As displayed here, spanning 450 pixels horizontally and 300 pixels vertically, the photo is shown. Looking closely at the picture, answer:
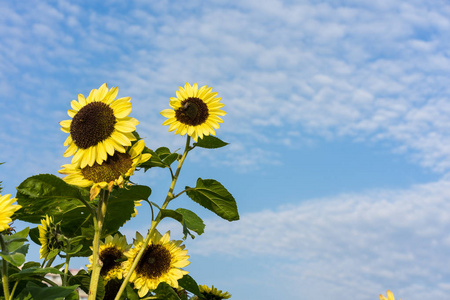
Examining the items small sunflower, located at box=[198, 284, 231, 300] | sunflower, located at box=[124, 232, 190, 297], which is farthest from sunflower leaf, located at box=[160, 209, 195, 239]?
small sunflower, located at box=[198, 284, 231, 300]

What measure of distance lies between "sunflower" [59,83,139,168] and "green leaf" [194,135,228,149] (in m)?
0.51

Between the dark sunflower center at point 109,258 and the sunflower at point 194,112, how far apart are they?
0.84 metres

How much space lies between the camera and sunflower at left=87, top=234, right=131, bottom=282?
2922mm

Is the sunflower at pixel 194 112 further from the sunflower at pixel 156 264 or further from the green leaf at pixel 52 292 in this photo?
the green leaf at pixel 52 292

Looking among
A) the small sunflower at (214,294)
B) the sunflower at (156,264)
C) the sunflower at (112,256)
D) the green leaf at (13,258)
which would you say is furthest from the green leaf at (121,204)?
the small sunflower at (214,294)

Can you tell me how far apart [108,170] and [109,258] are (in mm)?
753

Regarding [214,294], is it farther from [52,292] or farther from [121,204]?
[52,292]

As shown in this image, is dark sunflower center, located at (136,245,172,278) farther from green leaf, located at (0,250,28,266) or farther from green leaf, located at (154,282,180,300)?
green leaf, located at (0,250,28,266)

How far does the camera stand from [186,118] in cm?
294

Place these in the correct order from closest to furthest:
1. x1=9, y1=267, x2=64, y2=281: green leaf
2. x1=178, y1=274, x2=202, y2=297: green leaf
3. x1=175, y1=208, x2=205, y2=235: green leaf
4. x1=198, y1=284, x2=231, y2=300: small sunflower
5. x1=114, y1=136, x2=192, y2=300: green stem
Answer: x1=9, y1=267, x2=64, y2=281: green leaf
x1=114, y1=136, x2=192, y2=300: green stem
x1=175, y1=208, x2=205, y2=235: green leaf
x1=178, y1=274, x2=202, y2=297: green leaf
x1=198, y1=284, x2=231, y2=300: small sunflower

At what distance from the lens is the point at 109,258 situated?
296 cm

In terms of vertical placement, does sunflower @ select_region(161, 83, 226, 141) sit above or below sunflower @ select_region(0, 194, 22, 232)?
above

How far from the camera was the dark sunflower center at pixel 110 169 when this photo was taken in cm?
247

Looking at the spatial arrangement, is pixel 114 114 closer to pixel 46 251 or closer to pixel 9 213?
pixel 9 213
